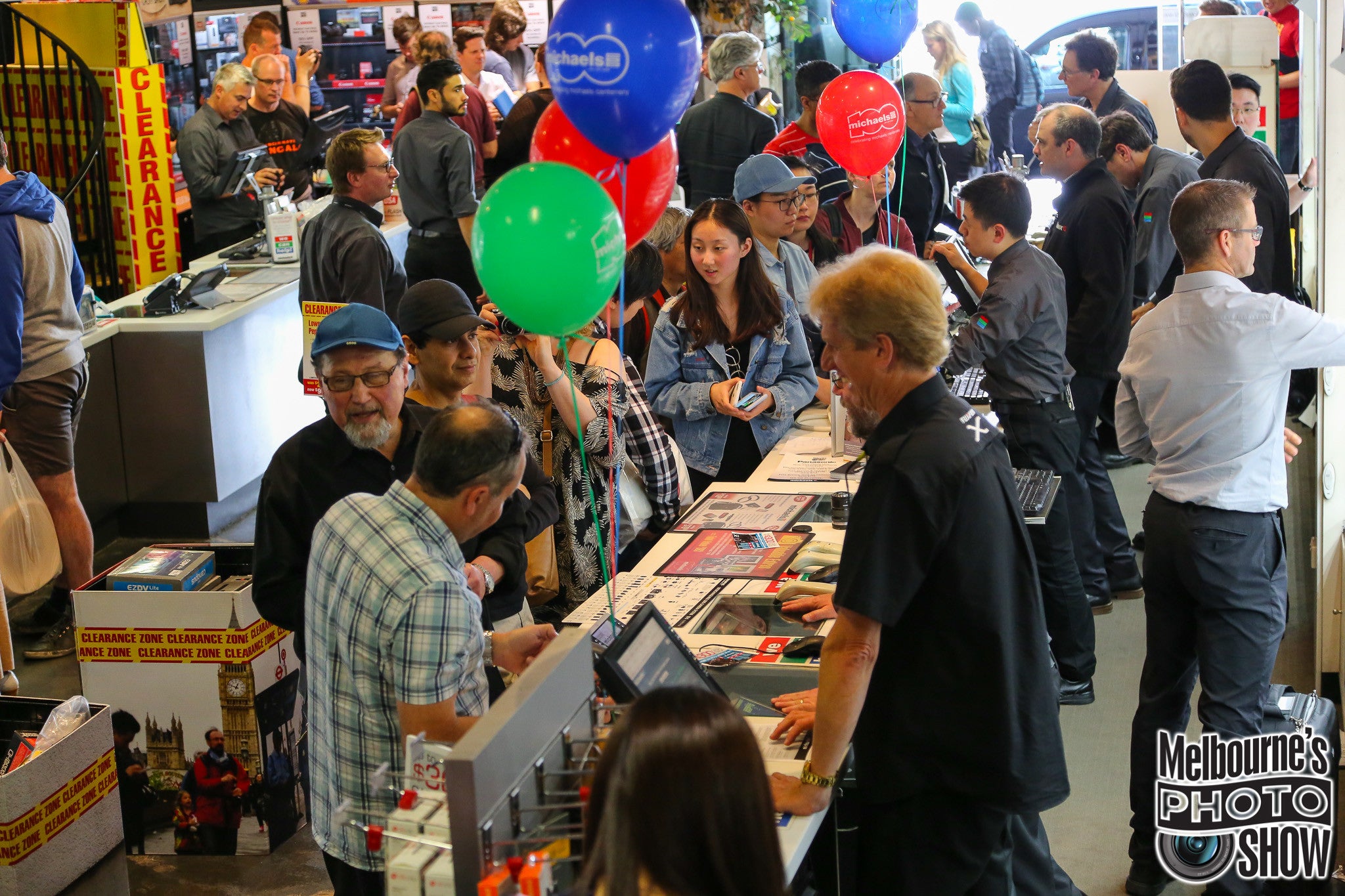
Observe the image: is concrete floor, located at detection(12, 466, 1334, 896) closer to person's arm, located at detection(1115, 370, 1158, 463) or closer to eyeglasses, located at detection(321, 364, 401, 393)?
person's arm, located at detection(1115, 370, 1158, 463)

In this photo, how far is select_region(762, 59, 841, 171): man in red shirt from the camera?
6160 mm

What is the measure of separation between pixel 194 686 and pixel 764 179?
8.33 ft

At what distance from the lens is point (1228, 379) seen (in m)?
3.21

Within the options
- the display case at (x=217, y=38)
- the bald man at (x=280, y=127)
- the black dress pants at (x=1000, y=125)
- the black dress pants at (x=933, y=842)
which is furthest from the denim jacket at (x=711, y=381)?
the display case at (x=217, y=38)

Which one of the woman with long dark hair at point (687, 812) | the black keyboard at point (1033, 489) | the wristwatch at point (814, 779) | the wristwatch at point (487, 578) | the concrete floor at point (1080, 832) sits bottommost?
the concrete floor at point (1080, 832)

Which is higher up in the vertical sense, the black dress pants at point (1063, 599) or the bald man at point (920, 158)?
the bald man at point (920, 158)

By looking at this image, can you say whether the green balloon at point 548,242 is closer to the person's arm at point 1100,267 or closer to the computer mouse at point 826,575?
the computer mouse at point 826,575

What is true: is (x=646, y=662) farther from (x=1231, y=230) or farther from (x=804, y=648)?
(x=1231, y=230)

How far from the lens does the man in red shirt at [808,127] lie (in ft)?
20.2

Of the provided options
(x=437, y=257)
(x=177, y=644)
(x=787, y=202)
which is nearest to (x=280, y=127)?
(x=437, y=257)

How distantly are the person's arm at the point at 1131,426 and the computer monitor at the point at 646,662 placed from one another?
5.20 ft

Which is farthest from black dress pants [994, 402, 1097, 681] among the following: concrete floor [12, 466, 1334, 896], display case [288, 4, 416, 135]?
display case [288, 4, 416, 135]

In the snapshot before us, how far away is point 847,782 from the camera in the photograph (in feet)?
8.38

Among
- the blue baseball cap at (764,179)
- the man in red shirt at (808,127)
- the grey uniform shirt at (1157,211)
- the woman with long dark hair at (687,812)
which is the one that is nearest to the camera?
the woman with long dark hair at (687,812)
